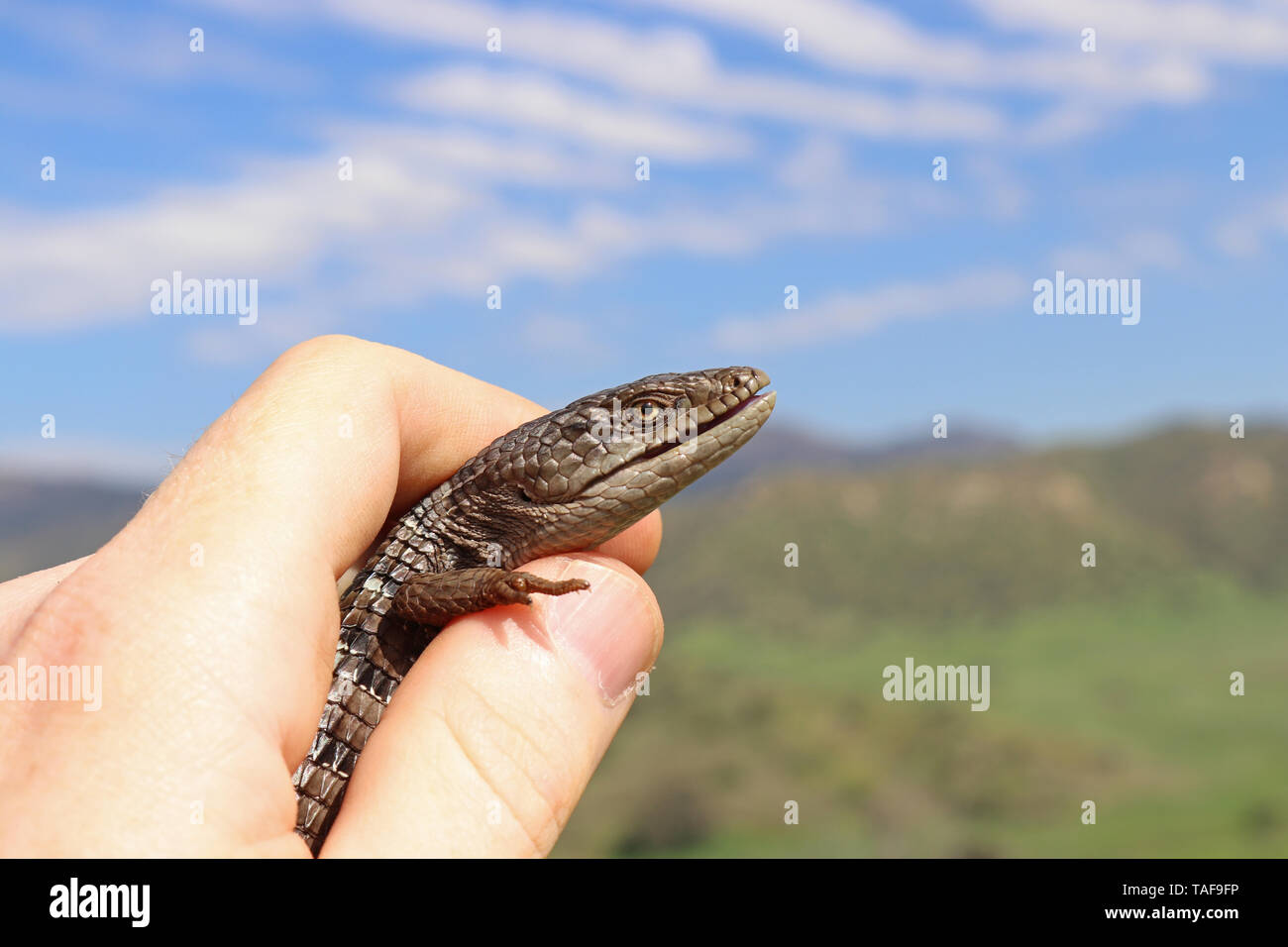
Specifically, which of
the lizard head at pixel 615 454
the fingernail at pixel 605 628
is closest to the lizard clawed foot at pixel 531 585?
the fingernail at pixel 605 628

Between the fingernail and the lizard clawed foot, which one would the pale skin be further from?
the lizard clawed foot

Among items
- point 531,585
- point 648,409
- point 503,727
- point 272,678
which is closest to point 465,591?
point 531,585

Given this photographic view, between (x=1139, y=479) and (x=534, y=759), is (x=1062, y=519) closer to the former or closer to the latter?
(x=1139, y=479)


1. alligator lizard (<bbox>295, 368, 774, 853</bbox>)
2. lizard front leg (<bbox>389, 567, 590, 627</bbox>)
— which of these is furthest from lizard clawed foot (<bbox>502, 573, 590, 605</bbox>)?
alligator lizard (<bbox>295, 368, 774, 853</bbox>)

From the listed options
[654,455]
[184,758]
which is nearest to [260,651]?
[184,758]

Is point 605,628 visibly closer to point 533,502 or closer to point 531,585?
point 531,585

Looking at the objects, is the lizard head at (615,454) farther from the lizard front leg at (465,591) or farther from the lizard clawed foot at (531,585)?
the lizard clawed foot at (531,585)
